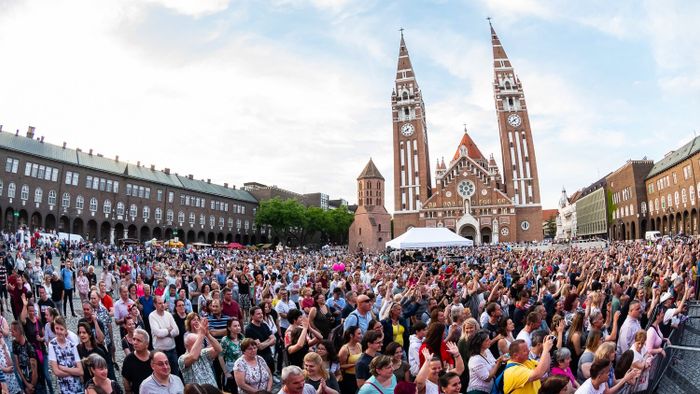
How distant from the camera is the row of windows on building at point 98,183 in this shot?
4809 cm

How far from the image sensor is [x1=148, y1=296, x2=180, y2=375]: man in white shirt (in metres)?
6.25

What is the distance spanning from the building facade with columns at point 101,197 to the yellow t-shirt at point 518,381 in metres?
50.0

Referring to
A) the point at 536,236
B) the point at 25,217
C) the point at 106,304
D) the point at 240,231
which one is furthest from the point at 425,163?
the point at 106,304

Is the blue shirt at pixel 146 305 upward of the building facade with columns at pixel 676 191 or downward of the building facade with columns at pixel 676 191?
downward

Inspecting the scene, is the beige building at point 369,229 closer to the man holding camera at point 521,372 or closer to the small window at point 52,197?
the small window at point 52,197

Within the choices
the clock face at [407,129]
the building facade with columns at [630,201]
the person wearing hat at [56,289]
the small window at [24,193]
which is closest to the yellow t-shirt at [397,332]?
the person wearing hat at [56,289]

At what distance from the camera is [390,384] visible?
395 centimetres

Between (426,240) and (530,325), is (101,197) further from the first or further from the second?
(530,325)

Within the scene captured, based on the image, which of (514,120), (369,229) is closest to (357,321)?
(369,229)

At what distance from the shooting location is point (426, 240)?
22.8 meters

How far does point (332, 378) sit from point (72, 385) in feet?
9.44

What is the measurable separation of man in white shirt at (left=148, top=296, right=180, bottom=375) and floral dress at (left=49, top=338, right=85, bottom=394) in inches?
41.9

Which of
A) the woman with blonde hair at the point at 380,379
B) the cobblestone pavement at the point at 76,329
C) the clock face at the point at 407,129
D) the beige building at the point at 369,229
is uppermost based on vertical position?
the clock face at the point at 407,129

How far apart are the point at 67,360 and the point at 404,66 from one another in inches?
3175
